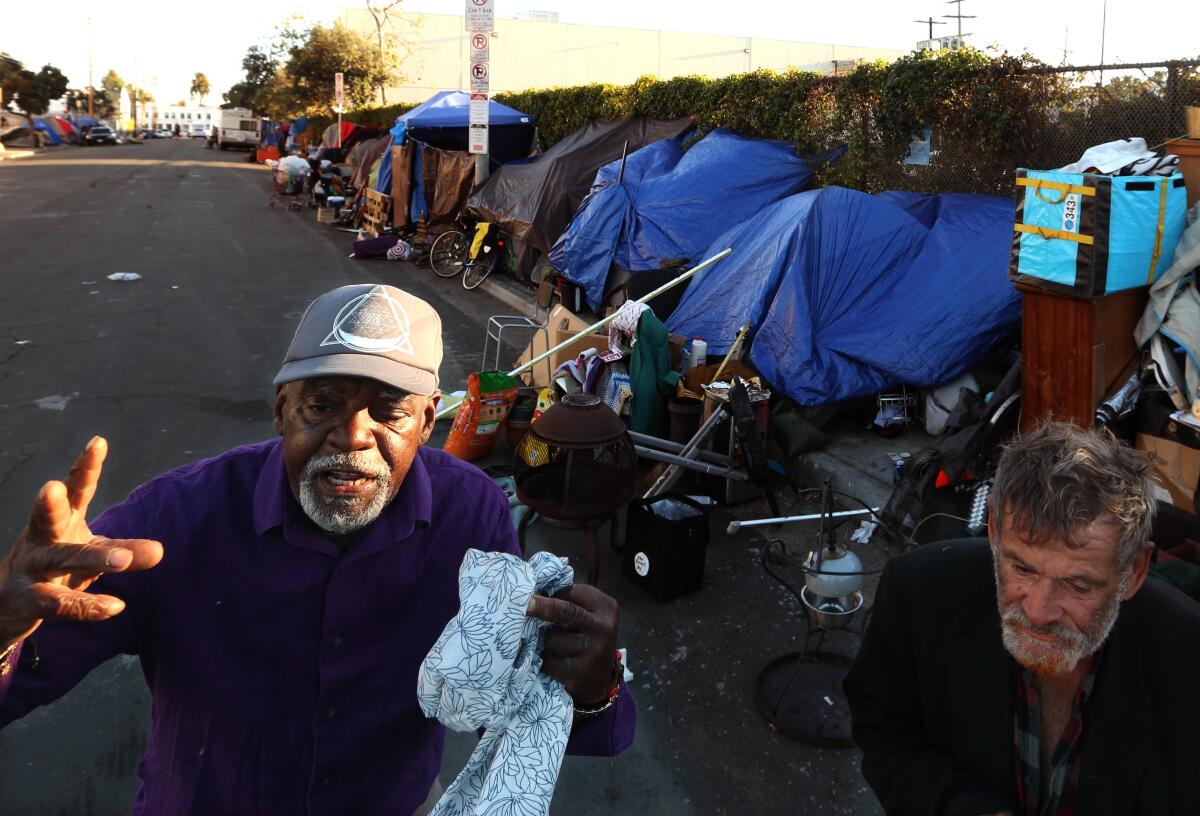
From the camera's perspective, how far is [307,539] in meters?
1.70

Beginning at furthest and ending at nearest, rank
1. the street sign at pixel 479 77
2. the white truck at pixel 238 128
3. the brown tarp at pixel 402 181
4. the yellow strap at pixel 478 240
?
the white truck at pixel 238 128
the brown tarp at pixel 402 181
the yellow strap at pixel 478 240
the street sign at pixel 479 77

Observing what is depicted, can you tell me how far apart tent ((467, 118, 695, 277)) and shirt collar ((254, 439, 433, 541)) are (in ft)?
33.1

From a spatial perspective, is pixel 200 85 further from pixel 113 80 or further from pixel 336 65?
pixel 336 65

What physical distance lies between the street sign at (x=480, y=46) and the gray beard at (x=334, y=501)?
1159cm

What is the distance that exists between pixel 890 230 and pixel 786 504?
2.60 metres

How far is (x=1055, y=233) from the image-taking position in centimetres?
468

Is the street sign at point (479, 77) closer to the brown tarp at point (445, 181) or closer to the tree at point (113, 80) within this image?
the brown tarp at point (445, 181)

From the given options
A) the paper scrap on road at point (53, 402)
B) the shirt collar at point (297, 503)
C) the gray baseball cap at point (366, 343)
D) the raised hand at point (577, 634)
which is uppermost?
the gray baseball cap at point (366, 343)

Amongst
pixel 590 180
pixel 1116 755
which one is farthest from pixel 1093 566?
pixel 590 180

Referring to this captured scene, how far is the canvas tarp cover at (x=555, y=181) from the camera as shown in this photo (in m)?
11.7

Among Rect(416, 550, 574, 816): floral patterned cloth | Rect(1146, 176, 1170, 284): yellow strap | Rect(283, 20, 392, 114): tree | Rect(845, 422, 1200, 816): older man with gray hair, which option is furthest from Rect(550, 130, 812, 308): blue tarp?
Rect(283, 20, 392, 114): tree

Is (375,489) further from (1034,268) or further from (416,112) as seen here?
(416,112)

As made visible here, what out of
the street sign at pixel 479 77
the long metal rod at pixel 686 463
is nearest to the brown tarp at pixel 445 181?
the street sign at pixel 479 77

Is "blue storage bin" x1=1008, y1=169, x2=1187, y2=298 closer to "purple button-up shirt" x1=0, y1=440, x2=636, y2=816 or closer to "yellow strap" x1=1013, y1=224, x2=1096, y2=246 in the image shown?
"yellow strap" x1=1013, y1=224, x2=1096, y2=246
